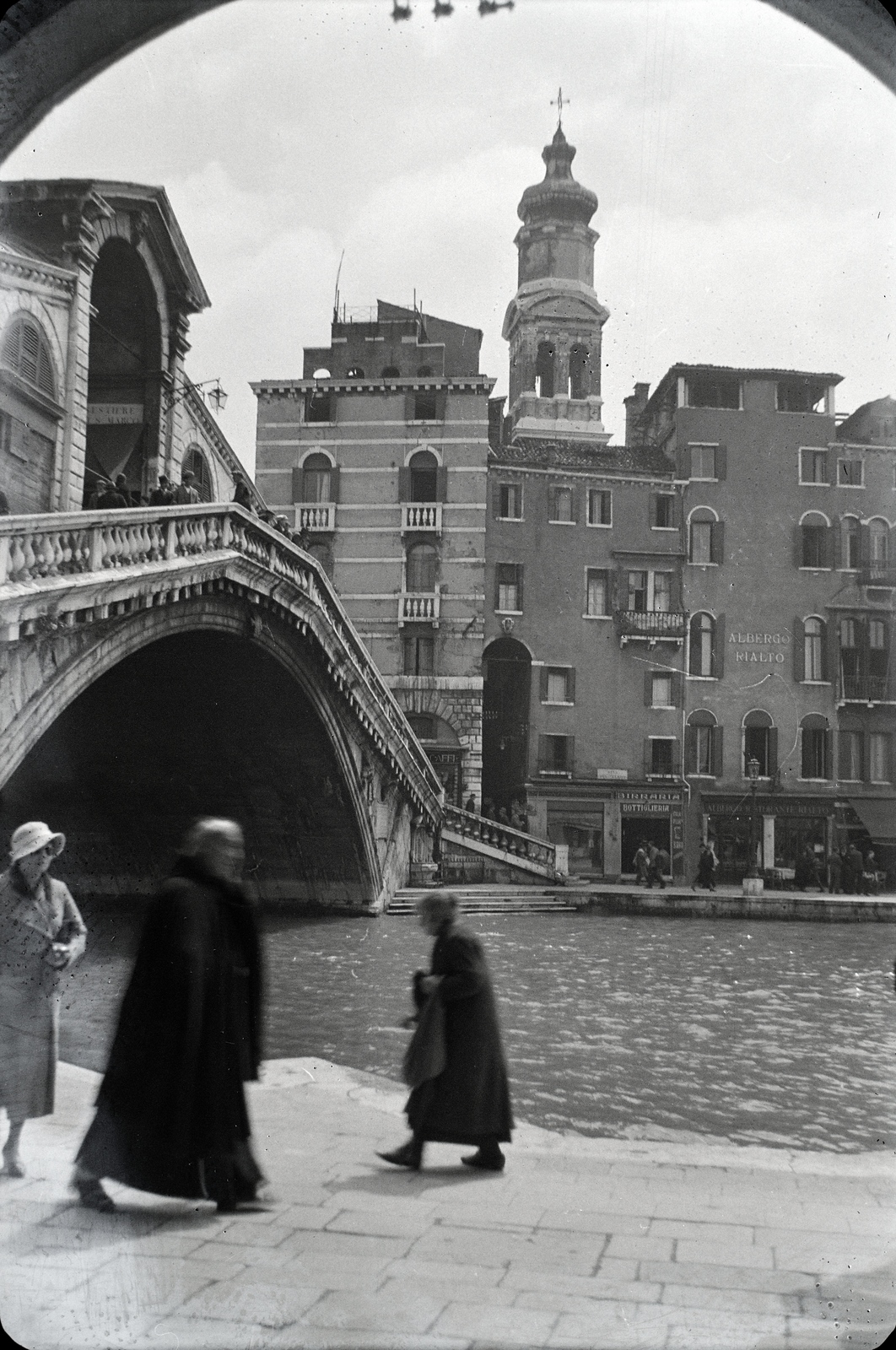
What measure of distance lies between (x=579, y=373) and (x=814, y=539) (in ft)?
2.64

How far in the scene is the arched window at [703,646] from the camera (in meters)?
3.41

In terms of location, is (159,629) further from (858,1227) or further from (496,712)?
(858,1227)

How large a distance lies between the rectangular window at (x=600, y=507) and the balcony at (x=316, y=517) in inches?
33.8

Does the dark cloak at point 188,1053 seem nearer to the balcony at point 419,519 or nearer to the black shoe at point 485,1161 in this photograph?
the black shoe at point 485,1161

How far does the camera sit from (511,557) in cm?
368

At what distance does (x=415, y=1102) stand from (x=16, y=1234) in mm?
1033

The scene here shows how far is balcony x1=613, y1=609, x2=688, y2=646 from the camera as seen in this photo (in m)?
3.43

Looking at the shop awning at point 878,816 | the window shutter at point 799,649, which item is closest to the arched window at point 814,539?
the window shutter at point 799,649

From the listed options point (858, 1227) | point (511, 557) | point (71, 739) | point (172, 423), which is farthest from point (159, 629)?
point (858, 1227)

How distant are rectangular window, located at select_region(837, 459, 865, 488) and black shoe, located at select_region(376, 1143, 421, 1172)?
81.0 inches

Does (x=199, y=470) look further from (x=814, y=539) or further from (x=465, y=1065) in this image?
(x=465, y=1065)

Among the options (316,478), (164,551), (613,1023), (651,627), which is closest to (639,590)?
(651,627)

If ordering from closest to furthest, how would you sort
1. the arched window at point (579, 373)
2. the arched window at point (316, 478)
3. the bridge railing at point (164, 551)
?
the arched window at point (579, 373) → the arched window at point (316, 478) → the bridge railing at point (164, 551)

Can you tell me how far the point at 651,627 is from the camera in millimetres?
3438
